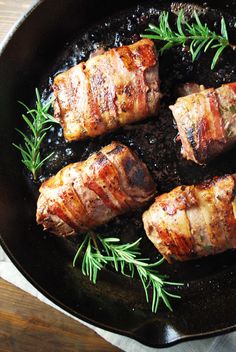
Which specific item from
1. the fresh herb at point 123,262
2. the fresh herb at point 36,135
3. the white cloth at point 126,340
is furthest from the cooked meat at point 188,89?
the white cloth at point 126,340

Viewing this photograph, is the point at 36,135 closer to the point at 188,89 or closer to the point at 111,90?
the point at 111,90

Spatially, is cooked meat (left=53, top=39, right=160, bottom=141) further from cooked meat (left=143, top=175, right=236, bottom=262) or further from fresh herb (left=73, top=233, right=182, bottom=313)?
fresh herb (left=73, top=233, right=182, bottom=313)

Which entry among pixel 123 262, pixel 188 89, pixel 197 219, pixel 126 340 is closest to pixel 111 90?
pixel 188 89

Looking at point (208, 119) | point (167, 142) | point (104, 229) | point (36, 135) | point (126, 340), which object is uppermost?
point (36, 135)

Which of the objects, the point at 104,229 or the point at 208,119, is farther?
the point at 104,229

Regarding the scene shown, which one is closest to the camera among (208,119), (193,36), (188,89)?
(208,119)

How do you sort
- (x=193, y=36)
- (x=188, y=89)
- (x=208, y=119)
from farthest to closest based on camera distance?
1. (x=188, y=89)
2. (x=193, y=36)
3. (x=208, y=119)

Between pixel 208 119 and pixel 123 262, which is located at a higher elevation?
pixel 208 119

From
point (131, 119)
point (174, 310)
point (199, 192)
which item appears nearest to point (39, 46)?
point (131, 119)
